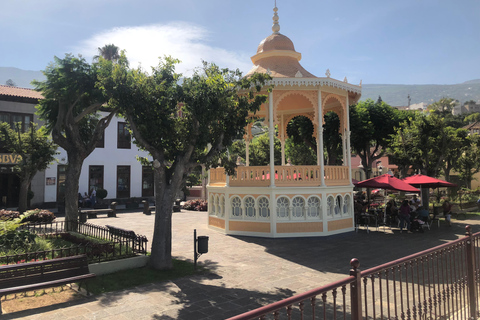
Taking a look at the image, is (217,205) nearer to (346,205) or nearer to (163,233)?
(346,205)

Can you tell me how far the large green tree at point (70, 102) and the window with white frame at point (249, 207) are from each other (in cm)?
623

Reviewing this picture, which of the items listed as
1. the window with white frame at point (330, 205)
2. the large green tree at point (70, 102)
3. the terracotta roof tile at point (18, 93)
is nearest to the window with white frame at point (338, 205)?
the window with white frame at point (330, 205)

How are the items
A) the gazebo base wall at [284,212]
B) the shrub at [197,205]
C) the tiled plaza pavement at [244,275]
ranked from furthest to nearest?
the shrub at [197,205] < the gazebo base wall at [284,212] < the tiled plaza pavement at [244,275]

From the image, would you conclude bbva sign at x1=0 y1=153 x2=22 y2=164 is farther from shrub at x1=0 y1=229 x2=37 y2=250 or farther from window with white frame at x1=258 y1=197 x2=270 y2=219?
window with white frame at x1=258 y1=197 x2=270 y2=219

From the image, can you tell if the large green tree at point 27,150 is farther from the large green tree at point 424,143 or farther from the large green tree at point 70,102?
the large green tree at point 424,143

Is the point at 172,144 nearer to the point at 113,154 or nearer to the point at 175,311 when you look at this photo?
the point at 175,311

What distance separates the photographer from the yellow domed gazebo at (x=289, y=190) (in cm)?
1269

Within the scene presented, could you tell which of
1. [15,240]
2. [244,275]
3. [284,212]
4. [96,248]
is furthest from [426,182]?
[15,240]

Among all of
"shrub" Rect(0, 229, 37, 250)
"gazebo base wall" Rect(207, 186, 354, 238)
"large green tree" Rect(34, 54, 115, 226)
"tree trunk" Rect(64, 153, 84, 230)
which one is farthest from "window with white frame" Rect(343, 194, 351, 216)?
"shrub" Rect(0, 229, 37, 250)

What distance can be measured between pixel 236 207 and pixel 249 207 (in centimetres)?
65

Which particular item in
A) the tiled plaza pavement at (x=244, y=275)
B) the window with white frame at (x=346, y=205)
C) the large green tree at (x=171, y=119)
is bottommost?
the tiled plaza pavement at (x=244, y=275)

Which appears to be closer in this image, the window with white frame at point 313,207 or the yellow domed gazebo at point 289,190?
the yellow domed gazebo at point 289,190

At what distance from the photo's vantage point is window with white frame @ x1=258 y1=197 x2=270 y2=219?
507 inches

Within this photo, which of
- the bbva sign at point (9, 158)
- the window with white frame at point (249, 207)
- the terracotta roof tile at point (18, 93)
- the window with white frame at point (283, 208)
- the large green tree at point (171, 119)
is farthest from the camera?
the terracotta roof tile at point (18, 93)
